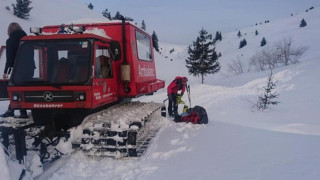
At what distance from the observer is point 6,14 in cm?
3725

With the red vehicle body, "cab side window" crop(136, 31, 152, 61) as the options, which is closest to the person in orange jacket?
"cab side window" crop(136, 31, 152, 61)

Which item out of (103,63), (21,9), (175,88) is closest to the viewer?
(103,63)

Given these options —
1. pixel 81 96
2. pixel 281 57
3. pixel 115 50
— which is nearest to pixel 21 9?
pixel 281 57

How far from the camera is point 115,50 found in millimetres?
6996

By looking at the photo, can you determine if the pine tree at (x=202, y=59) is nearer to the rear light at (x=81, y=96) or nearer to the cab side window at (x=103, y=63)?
the cab side window at (x=103, y=63)

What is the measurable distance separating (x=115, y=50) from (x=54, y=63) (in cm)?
133

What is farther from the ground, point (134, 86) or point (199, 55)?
point (199, 55)

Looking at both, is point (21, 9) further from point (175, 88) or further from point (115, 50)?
point (115, 50)

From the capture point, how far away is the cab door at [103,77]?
639 cm

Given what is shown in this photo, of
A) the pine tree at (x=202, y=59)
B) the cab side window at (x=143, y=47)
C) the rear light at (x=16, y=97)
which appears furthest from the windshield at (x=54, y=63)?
the pine tree at (x=202, y=59)

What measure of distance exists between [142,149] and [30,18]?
38.8m

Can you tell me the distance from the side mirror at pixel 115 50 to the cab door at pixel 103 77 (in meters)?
0.09

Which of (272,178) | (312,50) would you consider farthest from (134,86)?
(312,50)

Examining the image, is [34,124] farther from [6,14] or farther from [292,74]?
[6,14]
